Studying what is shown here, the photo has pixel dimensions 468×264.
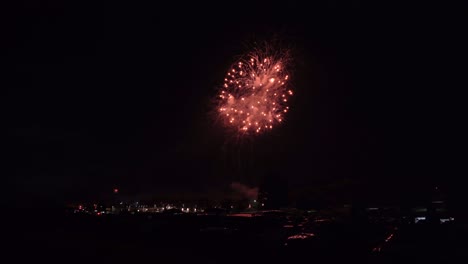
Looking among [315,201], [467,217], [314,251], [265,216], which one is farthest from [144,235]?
[315,201]

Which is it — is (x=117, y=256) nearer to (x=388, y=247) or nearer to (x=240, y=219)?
(x=240, y=219)

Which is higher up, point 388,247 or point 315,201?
point 315,201

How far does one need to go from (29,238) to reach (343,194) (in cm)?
4191

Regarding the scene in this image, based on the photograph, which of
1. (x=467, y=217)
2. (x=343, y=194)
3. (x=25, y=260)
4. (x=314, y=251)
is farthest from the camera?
(x=343, y=194)

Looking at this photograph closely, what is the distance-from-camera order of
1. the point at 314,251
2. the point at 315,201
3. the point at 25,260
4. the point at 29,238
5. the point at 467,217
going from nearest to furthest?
the point at 25,260
the point at 314,251
the point at 29,238
the point at 467,217
the point at 315,201

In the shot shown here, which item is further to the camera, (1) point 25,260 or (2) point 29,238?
(2) point 29,238

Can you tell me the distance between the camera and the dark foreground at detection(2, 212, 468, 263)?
14.1 metres

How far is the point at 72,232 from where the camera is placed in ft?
73.8

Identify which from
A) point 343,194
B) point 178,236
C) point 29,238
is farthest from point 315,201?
point 29,238

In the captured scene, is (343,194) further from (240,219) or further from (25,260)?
(25,260)

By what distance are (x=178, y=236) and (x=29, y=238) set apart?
716 centimetres

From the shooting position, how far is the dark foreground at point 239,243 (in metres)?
14.1

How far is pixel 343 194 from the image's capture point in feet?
174

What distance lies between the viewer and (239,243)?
660 inches
